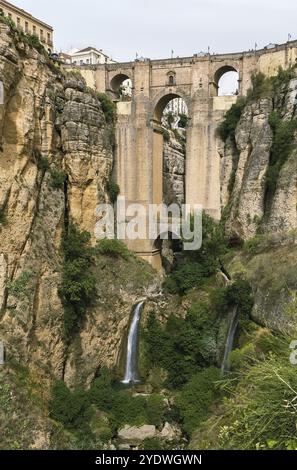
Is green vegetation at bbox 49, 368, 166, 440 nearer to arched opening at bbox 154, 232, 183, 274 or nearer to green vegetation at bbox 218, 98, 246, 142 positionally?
arched opening at bbox 154, 232, 183, 274

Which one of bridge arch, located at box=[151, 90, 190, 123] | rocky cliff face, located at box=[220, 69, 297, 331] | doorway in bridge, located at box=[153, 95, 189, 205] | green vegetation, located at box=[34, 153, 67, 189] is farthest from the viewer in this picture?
doorway in bridge, located at box=[153, 95, 189, 205]

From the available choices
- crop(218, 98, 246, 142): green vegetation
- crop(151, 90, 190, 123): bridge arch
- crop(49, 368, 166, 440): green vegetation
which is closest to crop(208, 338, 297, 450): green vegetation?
crop(49, 368, 166, 440): green vegetation

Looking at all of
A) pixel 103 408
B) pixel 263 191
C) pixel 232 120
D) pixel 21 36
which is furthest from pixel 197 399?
pixel 21 36

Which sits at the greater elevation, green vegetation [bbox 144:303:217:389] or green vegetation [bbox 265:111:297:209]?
green vegetation [bbox 265:111:297:209]

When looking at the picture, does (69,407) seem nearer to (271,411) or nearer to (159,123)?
(271,411)

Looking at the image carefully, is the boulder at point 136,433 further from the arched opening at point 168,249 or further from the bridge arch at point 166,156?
the bridge arch at point 166,156

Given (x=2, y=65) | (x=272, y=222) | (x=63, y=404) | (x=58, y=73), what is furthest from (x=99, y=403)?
(x=58, y=73)
